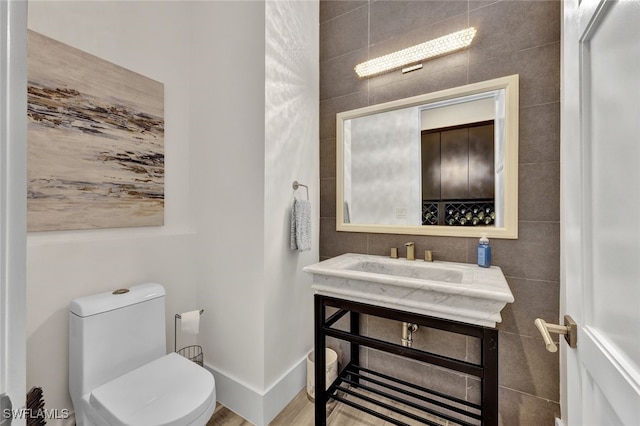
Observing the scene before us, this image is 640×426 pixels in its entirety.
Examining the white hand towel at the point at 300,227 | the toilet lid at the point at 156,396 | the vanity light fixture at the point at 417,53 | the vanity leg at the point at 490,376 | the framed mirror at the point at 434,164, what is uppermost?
the vanity light fixture at the point at 417,53

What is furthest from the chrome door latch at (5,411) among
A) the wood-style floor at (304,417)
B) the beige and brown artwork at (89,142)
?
the wood-style floor at (304,417)

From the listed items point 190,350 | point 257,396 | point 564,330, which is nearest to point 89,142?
point 190,350

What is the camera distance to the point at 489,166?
140 cm

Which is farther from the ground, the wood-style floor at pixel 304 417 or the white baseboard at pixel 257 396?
the white baseboard at pixel 257 396

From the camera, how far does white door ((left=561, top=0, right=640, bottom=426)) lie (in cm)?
40

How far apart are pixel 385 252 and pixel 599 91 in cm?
130

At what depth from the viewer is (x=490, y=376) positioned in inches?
39.6

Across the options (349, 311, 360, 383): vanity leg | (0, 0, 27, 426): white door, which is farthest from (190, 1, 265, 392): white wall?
(0, 0, 27, 426): white door

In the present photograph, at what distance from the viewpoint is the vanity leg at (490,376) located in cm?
100

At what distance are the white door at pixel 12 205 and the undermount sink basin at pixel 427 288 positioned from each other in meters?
1.05

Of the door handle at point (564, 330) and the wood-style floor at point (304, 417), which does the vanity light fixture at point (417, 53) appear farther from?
the wood-style floor at point (304, 417)

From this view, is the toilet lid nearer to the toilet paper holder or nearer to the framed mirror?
the toilet paper holder

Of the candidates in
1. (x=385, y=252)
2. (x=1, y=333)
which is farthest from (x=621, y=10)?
(x=385, y=252)

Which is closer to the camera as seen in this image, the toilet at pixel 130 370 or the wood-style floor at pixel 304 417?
the toilet at pixel 130 370
